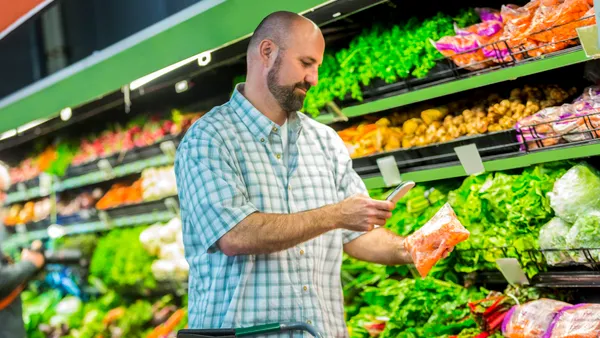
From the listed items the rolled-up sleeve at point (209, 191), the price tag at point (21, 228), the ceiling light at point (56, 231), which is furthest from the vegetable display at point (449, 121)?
the price tag at point (21, 228)

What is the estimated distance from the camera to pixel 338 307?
3002 mm

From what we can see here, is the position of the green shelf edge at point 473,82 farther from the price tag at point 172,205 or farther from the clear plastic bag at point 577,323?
the price tag at point 172,205

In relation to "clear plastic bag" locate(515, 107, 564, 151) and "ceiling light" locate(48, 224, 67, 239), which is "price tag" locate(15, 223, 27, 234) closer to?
"ceiling light" locate(48, 224, 67, 239)

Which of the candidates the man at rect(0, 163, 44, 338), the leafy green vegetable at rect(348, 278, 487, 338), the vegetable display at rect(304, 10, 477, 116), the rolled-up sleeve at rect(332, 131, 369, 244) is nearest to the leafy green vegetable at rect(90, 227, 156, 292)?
the man at rect(0, 163, 44, 338)

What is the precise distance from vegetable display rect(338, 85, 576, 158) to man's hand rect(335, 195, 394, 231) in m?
0.99

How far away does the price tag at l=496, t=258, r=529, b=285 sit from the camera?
3105 mm

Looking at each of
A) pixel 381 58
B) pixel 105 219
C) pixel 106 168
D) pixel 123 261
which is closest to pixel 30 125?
pixel 106 168

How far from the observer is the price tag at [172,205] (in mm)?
5512

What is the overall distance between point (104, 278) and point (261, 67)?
12.5ft

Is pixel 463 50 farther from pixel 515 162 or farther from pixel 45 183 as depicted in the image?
pixel 45 183

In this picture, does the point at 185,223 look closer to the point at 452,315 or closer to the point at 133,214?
the point at 452,315

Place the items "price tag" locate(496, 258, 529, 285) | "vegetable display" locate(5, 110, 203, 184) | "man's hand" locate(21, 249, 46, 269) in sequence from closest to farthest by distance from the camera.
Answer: "price tag" locate(496, 258, 529, 285) < "man's hand" locate(21, 249, 46, 269) < "vegetable display" locate(5, 110, 203, 184)

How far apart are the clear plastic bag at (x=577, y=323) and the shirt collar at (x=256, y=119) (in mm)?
1175

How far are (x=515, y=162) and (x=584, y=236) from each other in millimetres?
408
